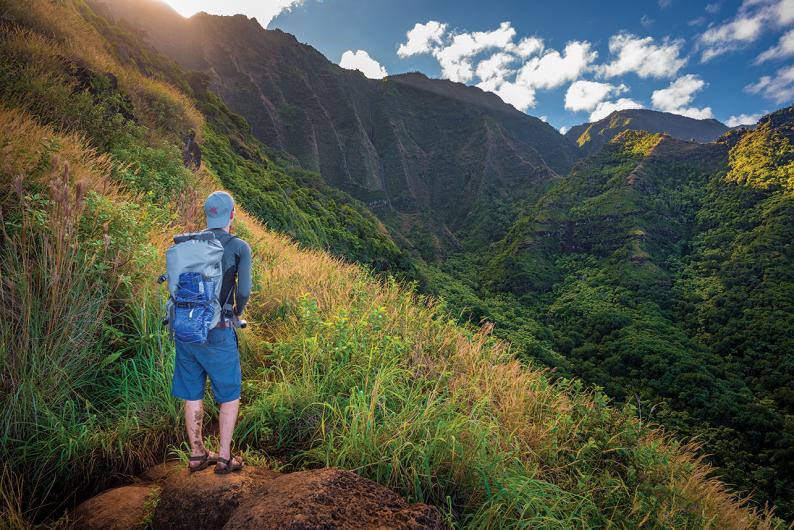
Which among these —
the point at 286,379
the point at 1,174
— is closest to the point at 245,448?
the point at 286,379

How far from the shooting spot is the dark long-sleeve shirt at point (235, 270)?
7.82 ft

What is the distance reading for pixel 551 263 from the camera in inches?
3693

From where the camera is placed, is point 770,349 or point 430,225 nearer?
point 770,349

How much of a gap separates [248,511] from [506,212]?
125190 mm

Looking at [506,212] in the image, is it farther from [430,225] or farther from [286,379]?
[286,379]

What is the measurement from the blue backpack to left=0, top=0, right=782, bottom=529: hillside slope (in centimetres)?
94

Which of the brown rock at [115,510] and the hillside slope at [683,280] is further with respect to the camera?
the hillside slope at [683,280]

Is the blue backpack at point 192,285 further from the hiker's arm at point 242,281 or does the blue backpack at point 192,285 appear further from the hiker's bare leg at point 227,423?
the hiker's bare leg at point 227,423

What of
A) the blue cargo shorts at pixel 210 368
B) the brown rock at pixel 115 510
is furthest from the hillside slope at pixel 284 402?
the blue cargo shorts at pixel 210 368

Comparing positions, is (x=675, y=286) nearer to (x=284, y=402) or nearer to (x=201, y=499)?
(x=284, y=402)

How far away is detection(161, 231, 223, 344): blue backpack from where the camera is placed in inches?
84.7

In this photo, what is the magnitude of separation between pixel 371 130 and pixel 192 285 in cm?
15339

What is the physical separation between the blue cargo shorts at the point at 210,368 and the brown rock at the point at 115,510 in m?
0.58

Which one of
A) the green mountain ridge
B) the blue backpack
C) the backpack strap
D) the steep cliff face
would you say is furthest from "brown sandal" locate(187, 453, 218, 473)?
the steep cliff face
